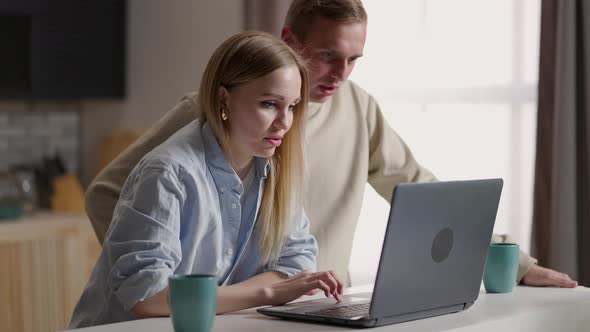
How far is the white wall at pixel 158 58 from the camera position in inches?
174

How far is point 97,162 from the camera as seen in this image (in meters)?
5.07

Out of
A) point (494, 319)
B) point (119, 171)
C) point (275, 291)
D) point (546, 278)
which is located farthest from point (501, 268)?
point (119, 171)

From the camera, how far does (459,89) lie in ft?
11.3

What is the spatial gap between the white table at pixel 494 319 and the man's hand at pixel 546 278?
2 cm

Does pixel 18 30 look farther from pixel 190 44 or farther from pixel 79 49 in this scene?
pixel 190 44

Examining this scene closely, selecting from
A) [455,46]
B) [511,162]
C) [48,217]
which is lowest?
[48,217]

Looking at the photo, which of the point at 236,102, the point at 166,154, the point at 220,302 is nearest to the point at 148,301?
the point at 220,302

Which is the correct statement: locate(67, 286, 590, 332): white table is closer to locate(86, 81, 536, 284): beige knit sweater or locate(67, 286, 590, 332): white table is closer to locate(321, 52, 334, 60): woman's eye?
locate(86, 81, 536, 284): beige knit sweater

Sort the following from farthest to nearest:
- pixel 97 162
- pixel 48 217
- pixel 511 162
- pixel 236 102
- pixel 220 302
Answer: pixel 97 162 → pixel 48 217 → pixel 511 162 → pixel 236 102 → pixel 220 302

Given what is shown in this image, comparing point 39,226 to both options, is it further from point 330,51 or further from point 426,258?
point 426,258

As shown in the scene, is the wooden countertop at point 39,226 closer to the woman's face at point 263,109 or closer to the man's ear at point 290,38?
the man's ear at point 290,38

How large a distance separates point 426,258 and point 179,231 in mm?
486

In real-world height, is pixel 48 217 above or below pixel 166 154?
below

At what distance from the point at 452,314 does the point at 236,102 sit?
0.61 metres
